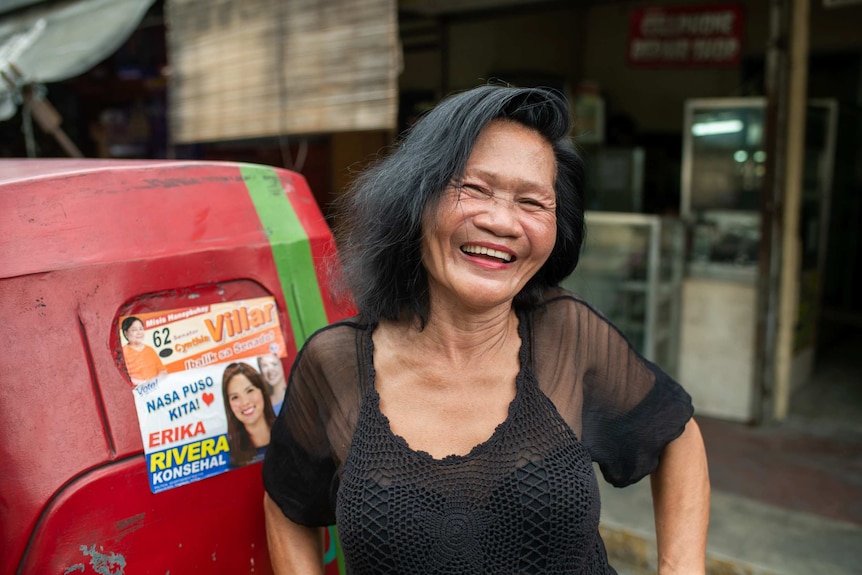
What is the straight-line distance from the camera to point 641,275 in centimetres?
507

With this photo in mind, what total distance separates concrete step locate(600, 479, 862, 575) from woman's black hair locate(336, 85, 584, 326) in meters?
2.24

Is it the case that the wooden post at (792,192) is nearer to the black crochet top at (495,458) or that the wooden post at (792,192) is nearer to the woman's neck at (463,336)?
the black crochet top at (495,458)

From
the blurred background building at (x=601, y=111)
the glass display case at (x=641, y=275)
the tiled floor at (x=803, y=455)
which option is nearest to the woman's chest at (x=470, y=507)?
the blurred background building at (x=601, y=111)

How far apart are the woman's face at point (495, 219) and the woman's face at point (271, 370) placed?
46 centimetres

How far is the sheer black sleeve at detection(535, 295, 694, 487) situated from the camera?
159 centimetres

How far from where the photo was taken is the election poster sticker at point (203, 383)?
1.46 m

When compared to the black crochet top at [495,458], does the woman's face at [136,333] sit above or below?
above

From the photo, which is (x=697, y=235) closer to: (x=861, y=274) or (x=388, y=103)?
(x=388, y=103)

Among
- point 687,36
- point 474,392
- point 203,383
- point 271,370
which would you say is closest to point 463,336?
point 474,392

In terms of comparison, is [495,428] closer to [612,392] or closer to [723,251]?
[612,392]

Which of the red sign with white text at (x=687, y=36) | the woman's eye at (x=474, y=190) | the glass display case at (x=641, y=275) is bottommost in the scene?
the glass display case at (x=641, y=275)

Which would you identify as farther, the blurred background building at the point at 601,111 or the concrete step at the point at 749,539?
the blurred background building at the point at 601,111

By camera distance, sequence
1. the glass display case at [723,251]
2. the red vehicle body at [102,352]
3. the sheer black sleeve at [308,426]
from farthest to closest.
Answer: the glass display case at [723,251] → the sheer black sleeve at [308,426] → the red vehicle body at [102,352]

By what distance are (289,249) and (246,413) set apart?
411mm
